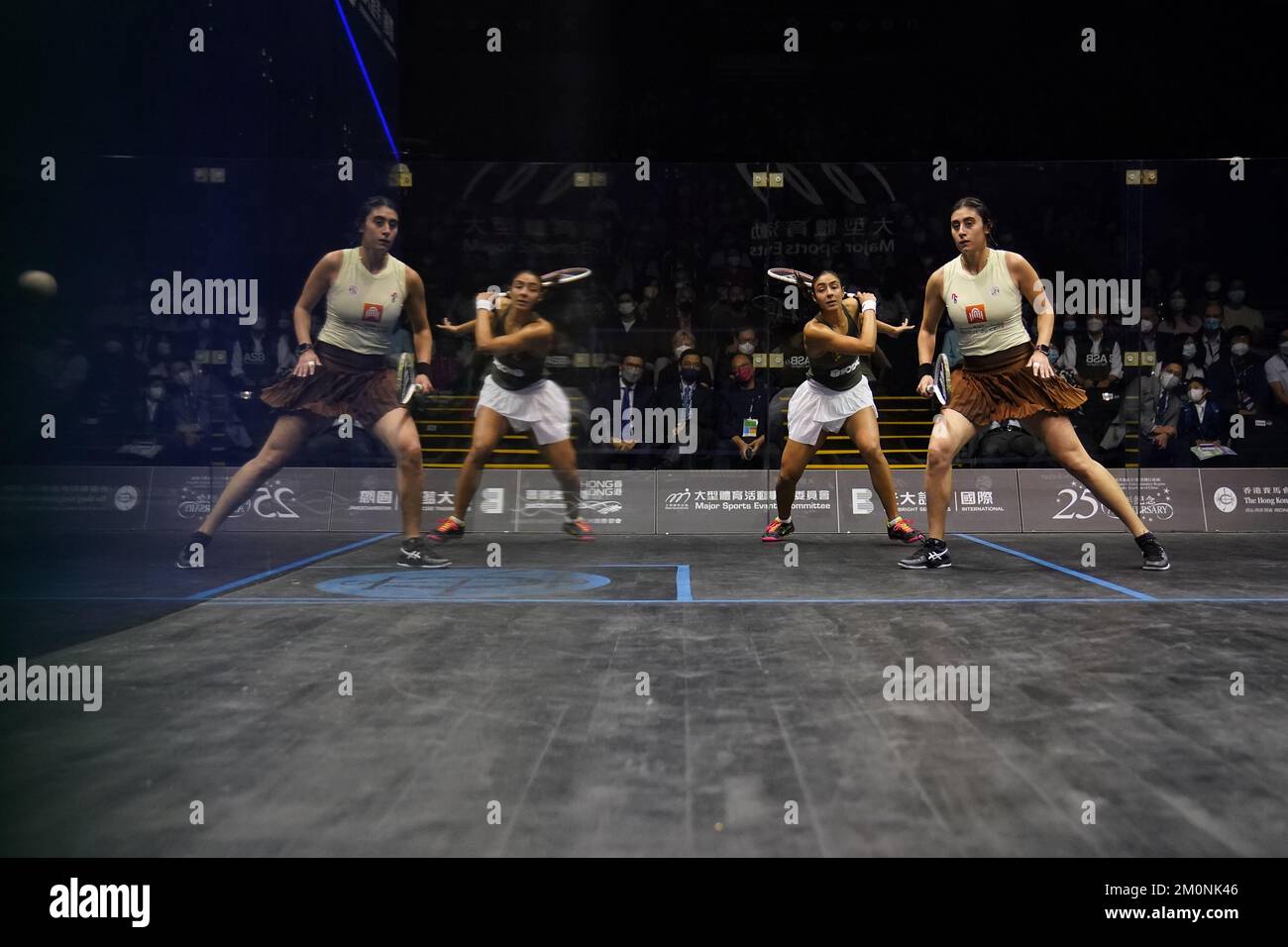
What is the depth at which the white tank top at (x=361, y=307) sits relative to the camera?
5070 mm

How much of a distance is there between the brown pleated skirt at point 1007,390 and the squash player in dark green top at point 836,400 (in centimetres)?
111

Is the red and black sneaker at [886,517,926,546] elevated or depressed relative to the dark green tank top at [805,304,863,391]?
depressed

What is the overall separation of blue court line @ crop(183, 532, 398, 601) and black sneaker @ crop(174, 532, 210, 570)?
35cm

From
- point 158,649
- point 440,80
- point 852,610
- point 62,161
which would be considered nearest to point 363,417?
point 62,161

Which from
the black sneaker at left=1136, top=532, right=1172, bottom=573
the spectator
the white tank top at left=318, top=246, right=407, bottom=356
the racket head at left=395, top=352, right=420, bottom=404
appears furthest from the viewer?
the spectator

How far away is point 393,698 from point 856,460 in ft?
17.5

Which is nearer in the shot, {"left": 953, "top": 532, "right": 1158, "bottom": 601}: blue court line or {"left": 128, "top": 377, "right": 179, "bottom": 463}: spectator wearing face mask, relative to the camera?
{"left": 953, "top": 532, "right": 1158, "bottom": 601}: blue court line

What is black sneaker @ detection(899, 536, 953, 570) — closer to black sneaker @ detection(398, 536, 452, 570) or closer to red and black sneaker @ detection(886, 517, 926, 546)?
red and black sneaker @ detection(886, 517, 926, 546)

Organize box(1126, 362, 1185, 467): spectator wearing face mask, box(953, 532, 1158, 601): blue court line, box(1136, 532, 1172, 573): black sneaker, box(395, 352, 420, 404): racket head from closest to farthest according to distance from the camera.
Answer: box(953, 532, 1158, 601): blue court line < box(1136, 532, 1172, 573): black sneaker < box(395, 352, 420, 404): racket head < box(1126, 362, 1185, 467): spectator wearing face mask

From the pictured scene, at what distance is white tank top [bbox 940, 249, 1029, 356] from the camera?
15.3 ft

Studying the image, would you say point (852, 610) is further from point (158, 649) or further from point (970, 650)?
point (158, 649)

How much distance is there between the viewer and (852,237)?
7.31m

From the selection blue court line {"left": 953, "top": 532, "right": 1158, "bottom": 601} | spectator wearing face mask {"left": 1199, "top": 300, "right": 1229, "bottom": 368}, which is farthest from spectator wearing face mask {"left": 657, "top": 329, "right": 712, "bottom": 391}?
spectator wearing face mask {"left": 1199, "top": 300, "right": 1229, "bottom": 368}

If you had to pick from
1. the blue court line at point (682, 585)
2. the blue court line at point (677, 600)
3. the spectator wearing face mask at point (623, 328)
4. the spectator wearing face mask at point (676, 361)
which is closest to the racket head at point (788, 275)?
the spectator wearing face mask at point (676, 361)
